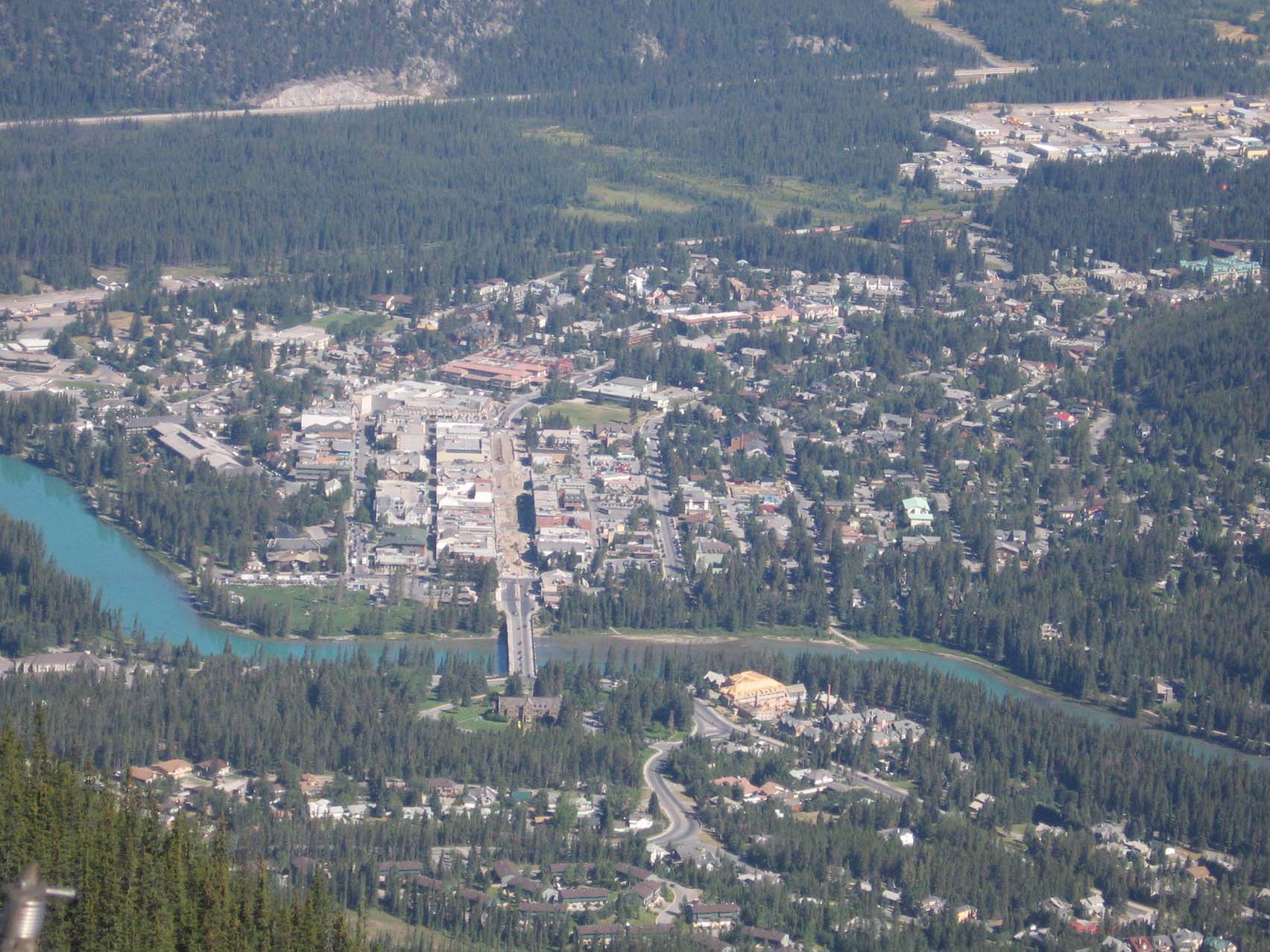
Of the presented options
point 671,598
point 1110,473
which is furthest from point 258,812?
point 1110,473

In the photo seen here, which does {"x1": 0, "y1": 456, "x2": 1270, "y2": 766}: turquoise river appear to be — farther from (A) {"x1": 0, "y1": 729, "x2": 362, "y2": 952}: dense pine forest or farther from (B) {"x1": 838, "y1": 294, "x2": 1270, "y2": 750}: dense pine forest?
(A) {"x1": 0, "y1": 729, "x2": 362, "y2": 952}: dense pine forest

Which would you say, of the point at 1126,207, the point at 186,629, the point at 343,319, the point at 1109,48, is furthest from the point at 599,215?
the point at 186,629

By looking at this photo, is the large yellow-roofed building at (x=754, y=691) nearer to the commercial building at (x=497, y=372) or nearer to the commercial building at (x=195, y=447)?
the commercial building at (x=195, y=447)

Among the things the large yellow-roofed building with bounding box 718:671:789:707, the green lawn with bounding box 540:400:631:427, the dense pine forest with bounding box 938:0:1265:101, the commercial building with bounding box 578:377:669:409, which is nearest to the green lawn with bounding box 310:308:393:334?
the commercial building with bounding box 578:377:669:409

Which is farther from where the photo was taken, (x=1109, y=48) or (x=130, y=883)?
(x=1109, y=48)

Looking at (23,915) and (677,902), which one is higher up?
(23,915)

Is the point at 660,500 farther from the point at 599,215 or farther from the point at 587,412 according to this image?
A: the point at 599,215
